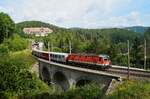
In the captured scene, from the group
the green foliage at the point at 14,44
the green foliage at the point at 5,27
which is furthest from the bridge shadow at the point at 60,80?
the green foliage at the point at 5,27

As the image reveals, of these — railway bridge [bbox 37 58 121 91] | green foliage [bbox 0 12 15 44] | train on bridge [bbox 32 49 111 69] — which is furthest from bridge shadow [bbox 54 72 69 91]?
green foliage [bbox 0 12 15 44]

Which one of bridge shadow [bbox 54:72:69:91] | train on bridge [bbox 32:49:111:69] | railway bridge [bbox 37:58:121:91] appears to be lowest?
bridge shadow [bbox 54:72:69:91]

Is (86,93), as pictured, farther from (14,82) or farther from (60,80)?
(60,80)

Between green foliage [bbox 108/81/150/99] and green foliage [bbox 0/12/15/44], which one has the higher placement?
green foliage [bbox 0/12/15/44]

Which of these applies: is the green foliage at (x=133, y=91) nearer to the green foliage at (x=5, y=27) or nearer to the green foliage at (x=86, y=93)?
the green foliage at (x=86, y=93)

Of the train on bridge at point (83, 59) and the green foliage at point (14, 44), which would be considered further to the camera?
the green foliage at point (14, 44)

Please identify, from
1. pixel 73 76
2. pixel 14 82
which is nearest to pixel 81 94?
pixel 14 82

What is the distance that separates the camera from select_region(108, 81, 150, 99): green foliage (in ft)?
91.9

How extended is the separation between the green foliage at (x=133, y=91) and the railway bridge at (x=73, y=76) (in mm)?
2007

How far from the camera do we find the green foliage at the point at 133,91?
91.9 ft

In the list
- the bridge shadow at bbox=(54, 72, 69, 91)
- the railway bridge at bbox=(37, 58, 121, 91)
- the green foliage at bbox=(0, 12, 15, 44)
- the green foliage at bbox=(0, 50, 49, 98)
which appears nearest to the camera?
the green foliage at bbox=(0, 50, 49, 98)

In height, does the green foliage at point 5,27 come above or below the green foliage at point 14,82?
above

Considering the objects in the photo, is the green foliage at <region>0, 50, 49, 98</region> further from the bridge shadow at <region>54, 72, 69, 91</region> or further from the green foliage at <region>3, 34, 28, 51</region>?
the green foliage at <region>3, 34, 28, 51</region>

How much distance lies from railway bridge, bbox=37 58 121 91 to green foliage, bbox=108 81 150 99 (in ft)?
6.59
